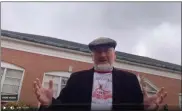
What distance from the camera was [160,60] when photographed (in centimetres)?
210

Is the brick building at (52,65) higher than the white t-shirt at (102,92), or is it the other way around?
the brick building at (52,65)

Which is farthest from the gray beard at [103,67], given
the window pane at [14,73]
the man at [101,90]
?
the window pane at [14,73]

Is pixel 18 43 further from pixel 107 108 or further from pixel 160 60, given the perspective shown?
pixel 160 60

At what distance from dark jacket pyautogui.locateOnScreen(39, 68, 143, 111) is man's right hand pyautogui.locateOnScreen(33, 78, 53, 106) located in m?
0.04

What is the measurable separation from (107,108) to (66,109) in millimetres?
306

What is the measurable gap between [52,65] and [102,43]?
456 mm

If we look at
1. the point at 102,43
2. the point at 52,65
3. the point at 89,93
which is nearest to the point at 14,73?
the point at 52,65

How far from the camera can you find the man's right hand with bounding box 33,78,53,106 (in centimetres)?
189

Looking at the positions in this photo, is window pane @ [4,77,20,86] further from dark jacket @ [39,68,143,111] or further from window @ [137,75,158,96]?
window @ [137,75,158,96]

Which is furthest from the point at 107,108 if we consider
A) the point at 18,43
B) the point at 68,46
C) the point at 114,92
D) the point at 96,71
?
the point at 18,43

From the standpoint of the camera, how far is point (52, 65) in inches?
82.5

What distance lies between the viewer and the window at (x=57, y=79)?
77.9 inches

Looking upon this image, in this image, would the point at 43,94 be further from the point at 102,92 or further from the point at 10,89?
the point at 102,92

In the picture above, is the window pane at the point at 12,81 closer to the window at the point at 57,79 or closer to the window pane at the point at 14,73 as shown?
the window pane at the point at 14,73
